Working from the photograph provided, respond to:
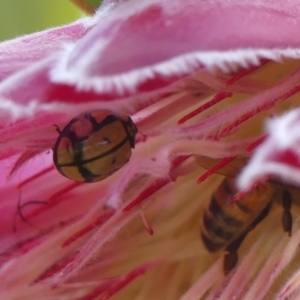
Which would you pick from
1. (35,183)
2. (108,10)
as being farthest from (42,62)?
(35,183)

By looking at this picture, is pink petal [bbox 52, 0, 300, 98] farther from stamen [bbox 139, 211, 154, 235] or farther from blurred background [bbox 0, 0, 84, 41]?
blurred background [bbox 0, 0, 84, 41]

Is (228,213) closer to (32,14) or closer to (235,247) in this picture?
(235,247)

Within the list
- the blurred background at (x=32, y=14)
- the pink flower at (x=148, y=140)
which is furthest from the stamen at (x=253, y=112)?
the blurred background at (x=32, y=14)

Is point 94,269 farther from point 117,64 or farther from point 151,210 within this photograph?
point 117,64

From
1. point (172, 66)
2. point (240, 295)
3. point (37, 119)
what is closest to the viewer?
point (172, 66)

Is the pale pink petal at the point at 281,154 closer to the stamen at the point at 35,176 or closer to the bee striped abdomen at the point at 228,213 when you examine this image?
the bee striped abdomen at the point at 228,213

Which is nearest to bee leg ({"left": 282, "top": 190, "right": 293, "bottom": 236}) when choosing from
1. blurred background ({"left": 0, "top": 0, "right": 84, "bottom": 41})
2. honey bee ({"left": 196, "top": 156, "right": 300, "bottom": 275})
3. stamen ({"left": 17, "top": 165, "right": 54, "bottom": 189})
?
honey bee ({"left": 196, "top": 156, "right": 300, "bottom": 275})
